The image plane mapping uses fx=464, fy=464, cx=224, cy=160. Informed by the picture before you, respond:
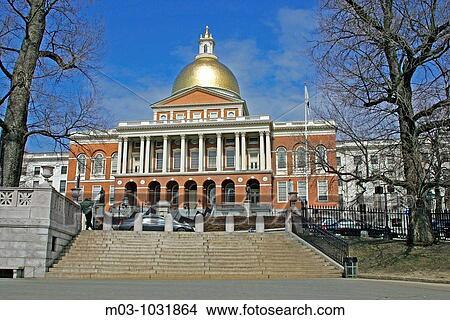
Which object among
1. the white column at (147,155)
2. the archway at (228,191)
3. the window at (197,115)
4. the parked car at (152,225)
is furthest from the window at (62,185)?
the parked car at (152,225)

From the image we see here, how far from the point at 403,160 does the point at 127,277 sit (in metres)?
11.6

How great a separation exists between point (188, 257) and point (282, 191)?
5672 cm

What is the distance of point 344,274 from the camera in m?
17.9

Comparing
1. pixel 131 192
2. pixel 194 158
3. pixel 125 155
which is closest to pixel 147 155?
pixel 125 155

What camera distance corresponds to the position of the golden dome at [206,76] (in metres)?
82.5

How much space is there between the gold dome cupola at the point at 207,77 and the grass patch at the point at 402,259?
2511 inches

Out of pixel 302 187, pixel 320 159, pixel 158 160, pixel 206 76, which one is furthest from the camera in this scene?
pixel 206 76

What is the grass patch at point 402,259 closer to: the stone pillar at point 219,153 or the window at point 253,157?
the stone pillar at point 219,153

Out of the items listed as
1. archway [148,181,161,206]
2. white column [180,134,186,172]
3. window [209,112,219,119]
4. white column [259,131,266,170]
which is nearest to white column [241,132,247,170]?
white column [259,131,266,170]

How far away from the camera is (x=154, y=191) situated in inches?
2987

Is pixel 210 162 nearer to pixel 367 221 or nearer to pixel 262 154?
pixel 262 154

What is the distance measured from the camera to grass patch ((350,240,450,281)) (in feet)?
56.6
